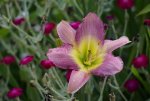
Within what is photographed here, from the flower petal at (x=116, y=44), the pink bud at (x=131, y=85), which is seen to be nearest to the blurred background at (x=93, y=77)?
the pink bud at (x=131, y=85)

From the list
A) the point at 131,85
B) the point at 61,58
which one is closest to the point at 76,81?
the point at 61,58

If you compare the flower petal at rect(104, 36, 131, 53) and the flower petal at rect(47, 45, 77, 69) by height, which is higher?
the flower petal at rect(104, 36, 131, 53)

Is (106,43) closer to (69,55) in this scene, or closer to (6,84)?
(69,55)

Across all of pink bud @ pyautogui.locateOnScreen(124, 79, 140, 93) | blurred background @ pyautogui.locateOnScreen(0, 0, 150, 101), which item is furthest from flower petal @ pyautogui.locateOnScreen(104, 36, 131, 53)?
pink bud @ pyautogui.locateOnScreen(124, 79, 140, 93)

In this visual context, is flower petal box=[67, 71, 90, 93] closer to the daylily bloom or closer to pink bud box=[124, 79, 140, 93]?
the daylily bloom

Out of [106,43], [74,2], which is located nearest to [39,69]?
[74,2]

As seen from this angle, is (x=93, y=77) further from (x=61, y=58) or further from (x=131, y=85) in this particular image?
(x=61, y=58)

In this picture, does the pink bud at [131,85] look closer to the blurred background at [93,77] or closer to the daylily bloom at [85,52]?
the blurred background at [93,77]
